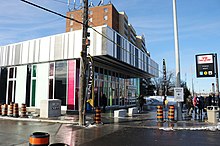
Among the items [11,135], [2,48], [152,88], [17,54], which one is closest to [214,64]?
[11,135]

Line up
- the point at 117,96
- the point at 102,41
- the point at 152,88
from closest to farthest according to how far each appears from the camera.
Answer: the point at 102,41, the point at 117,96, the point at 152,88

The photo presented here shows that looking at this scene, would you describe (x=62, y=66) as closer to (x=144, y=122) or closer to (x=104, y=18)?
(x=144, y=122)

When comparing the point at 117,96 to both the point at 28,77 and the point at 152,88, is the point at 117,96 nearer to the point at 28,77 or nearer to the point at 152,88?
the point at 28,77

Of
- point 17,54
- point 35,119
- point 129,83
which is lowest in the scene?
point 35,119

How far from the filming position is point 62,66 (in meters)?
21.7

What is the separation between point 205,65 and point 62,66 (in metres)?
13.0

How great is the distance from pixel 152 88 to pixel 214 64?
7350cm

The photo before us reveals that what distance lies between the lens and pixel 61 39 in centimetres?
2094

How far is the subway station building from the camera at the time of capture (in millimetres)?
19875

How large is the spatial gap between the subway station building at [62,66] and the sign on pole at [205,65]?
22.4 ft

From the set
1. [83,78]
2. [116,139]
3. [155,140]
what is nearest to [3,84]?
[83,78]

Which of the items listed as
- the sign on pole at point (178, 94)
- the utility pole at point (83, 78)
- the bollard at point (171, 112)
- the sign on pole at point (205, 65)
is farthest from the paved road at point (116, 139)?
the sign on pole at point (205, 65)

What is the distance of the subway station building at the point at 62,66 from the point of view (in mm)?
19875

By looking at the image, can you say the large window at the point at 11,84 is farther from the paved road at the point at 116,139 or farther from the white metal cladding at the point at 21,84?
Result: the paved road at the point at 116,139
